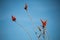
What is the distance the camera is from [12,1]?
75.4 inches

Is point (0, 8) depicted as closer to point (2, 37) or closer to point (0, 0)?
point (0, 0)

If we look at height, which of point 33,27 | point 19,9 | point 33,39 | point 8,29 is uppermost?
point 19,9

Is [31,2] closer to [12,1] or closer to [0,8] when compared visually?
[12,1]

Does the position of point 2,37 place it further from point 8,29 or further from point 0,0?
point 0,0

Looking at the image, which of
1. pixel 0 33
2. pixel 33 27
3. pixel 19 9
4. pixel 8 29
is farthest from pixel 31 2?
pixel 0 33

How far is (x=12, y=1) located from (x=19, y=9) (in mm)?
171

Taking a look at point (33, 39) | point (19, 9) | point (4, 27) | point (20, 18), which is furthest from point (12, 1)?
point (33, 39)

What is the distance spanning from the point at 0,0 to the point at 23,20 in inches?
19.3

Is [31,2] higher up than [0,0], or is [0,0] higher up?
[0,0]

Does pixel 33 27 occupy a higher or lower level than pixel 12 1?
lower

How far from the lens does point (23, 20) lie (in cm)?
190

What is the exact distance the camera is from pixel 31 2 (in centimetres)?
192

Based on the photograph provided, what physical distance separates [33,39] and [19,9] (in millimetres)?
523

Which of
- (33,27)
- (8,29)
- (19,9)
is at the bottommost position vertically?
(33,27)
